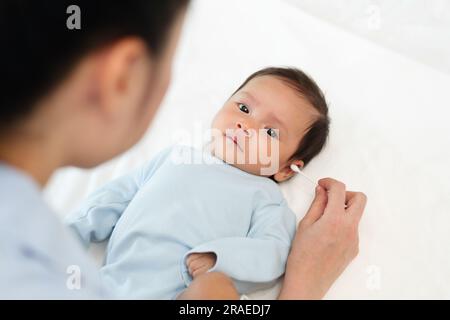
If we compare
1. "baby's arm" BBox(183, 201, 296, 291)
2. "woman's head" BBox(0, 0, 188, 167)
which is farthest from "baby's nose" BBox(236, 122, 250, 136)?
"woman's head" BBox(0, 0, 188, 167)

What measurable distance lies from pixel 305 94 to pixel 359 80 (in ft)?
0.99

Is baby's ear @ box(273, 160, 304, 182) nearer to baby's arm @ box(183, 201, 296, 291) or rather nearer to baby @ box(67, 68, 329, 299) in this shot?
baby @ box(67, 68, 329, 299)

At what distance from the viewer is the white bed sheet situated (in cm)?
111

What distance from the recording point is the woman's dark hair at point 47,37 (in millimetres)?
531

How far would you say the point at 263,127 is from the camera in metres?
1.24

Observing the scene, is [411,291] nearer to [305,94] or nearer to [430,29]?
[305,94]

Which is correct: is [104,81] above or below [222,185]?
above

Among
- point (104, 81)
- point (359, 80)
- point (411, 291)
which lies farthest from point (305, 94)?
point (104, 81)

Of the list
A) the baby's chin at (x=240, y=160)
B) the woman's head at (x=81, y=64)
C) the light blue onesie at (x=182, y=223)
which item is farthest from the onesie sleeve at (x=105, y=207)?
the woman's head at (x=81, y=64)

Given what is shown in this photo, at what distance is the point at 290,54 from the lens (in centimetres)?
157

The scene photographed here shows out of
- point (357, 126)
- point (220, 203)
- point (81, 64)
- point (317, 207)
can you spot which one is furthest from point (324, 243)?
point (81, 64)

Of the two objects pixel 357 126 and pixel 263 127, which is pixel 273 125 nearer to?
pixel 263 127

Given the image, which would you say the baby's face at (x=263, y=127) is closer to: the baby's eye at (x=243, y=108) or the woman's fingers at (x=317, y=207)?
the baby's eye at (x=243, y=108)
